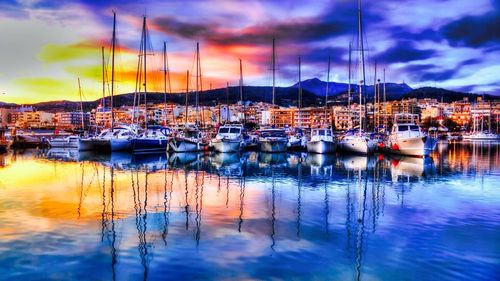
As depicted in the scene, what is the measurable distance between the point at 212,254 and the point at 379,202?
9.15 metres

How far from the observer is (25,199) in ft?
57.1

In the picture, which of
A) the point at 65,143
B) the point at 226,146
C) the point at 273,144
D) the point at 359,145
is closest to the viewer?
the point at 359,145

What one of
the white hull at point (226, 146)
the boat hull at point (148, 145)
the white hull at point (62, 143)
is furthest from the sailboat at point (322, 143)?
the white hull at point (62, 143)

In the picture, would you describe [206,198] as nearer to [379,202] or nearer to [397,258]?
[379,202]

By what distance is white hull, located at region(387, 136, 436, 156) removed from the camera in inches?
1671

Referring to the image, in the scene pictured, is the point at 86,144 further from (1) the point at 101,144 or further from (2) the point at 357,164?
(2) the point at 357,164

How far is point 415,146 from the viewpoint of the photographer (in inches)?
1699

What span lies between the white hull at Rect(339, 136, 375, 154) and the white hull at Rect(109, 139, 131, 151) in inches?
945

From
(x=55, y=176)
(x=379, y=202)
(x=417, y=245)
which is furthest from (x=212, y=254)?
(x=55, y=176)

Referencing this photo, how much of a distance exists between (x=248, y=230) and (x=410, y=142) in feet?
115

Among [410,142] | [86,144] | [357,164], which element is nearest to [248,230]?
[357,164]

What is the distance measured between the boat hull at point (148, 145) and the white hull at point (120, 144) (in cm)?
81

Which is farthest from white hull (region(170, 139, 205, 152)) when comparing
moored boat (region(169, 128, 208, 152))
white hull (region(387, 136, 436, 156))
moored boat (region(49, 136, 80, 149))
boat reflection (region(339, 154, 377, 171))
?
moored boat (region(49, 136, 80, 149))

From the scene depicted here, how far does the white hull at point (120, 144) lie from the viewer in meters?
50.1
